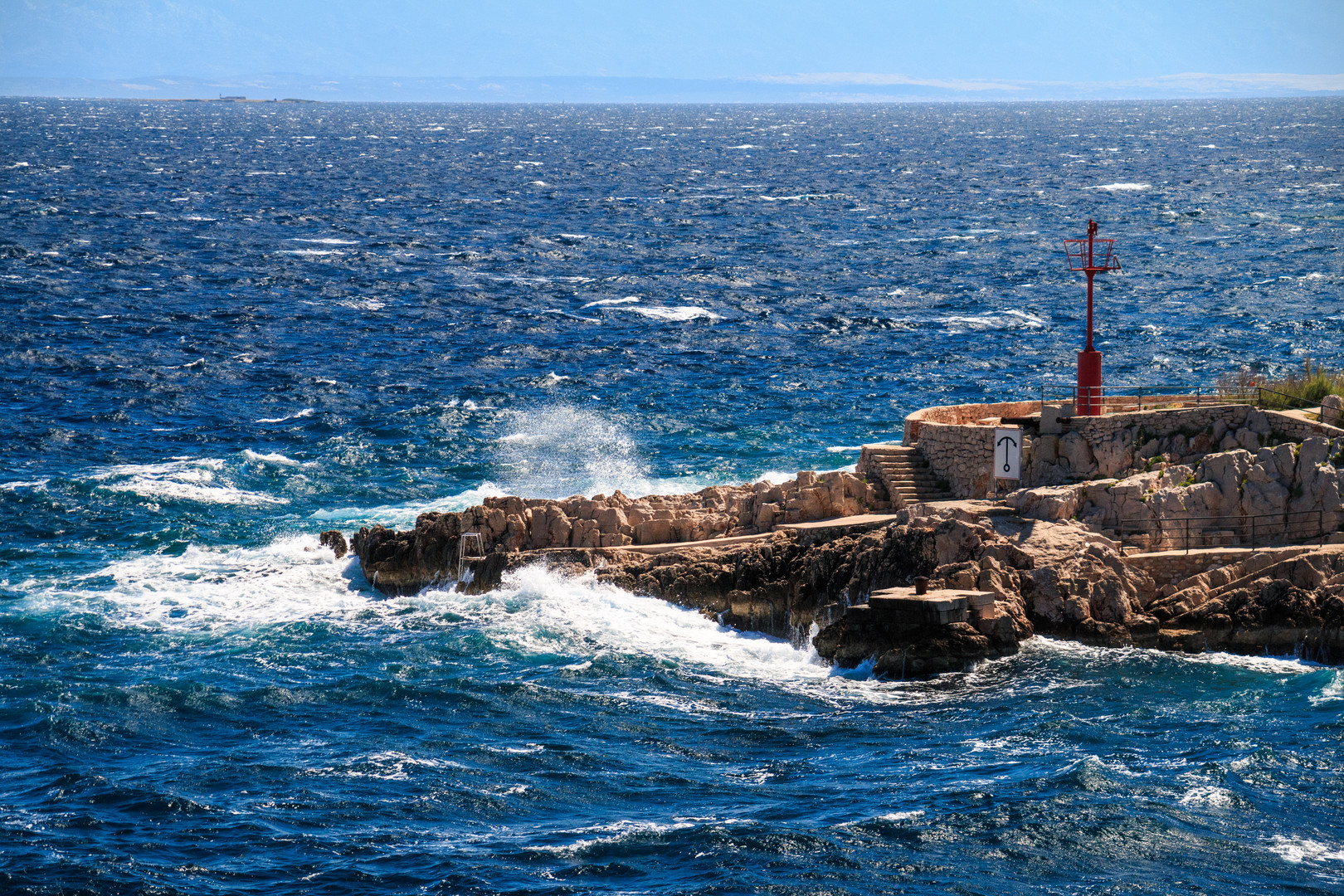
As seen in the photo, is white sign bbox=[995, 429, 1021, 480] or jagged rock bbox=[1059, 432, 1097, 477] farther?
jagged rock bbox=[1059, 432, 1097, 477]

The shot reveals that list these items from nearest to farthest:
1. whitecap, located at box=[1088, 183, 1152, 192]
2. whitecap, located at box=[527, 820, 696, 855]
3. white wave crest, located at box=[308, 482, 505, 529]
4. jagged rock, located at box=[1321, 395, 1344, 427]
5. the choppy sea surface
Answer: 1. whitecap, located at box=[527, 820, 696, 855]
2. the choppy sea surface
3. jagged rock, located at box=[1321, 395, 1344, 427]
4. white wave crest, located at box=[308, 482, 505, 529]
5. whitecap, located at box=[1088, 183, 1152, 192]

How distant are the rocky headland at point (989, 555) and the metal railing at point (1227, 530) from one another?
0.13 feet

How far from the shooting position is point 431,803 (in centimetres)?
2562

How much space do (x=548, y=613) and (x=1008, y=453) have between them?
1163 centimetres

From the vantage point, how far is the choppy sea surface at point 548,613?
23875 millimetres

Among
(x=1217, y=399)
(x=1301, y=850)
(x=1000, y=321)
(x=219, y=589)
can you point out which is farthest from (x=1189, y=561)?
(x=1000, y=321)

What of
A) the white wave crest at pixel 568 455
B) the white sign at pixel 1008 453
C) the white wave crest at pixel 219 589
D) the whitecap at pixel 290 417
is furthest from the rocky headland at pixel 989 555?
the whitecap at pixel 290 417

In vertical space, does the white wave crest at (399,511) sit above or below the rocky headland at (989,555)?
below

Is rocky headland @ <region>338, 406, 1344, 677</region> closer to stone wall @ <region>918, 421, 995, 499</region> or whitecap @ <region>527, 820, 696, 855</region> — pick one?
stone wall @ <region>918, 421, 995, 499</region>

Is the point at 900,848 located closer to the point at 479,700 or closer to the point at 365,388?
the point at 479,700

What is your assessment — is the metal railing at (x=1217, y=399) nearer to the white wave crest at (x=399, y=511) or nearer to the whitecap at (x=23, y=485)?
the white wave crest at (x=399, y=511)

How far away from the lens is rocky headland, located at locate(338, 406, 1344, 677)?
101 feet

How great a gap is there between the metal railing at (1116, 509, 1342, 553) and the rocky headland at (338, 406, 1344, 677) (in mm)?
41

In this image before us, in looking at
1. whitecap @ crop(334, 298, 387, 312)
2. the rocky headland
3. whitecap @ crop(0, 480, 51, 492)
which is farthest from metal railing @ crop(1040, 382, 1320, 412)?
whitecap @ crop(334, 298, 387, 312)
